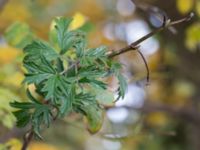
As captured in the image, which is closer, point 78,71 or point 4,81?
point 78,71

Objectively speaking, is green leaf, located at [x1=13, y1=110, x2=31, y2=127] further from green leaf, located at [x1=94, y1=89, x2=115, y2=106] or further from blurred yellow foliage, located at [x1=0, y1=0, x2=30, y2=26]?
blurred yellow foliage, located at [x1=0, y1=0, x2=30, y2=26]

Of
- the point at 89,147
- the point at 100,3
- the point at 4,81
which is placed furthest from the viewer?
the point at 89,147

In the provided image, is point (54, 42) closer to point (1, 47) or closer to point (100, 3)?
point (1, 47)

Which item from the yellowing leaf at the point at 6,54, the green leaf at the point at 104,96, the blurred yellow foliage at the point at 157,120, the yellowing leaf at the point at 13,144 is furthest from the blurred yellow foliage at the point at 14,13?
the green leaf at the point at 104,96

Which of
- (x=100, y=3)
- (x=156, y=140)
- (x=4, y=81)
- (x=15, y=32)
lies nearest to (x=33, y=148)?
(x=156, y=140)

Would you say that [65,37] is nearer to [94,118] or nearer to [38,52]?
[38,52]

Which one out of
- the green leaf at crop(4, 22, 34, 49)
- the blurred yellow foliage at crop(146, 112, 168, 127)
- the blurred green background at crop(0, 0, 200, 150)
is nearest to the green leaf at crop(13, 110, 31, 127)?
the green leaf at crop(4, 22, 34, 49)

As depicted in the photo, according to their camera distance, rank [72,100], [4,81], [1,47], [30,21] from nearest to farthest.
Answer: [72,100] → [4,81] → [1,47] → [30,21]

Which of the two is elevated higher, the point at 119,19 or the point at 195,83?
the point at 119,19

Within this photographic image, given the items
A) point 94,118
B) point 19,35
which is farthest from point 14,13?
point 94,118
